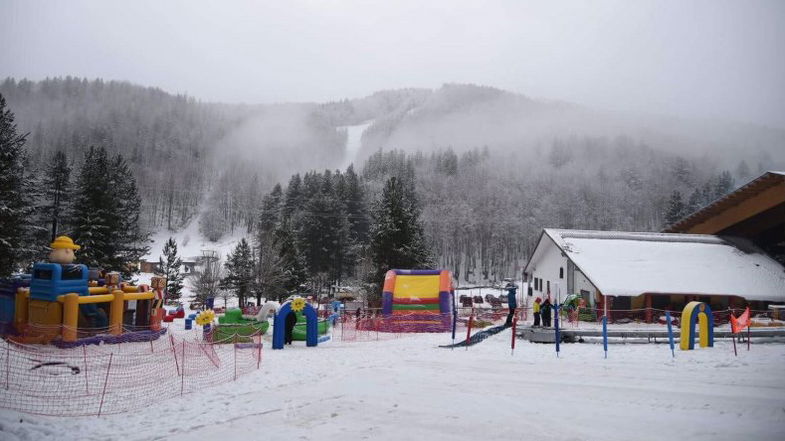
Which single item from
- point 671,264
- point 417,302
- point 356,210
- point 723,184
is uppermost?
point 723,184

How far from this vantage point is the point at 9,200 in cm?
2448

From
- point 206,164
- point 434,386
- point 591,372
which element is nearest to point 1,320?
point 434,386

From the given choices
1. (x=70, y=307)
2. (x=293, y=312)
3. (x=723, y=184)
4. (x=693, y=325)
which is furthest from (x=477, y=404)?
(x=723, y=184)

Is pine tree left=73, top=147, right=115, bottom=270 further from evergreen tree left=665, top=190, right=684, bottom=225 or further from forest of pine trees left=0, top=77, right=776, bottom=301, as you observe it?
evergreen tree left=665, top=190, right=684, bottom=225

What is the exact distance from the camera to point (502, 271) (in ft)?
277

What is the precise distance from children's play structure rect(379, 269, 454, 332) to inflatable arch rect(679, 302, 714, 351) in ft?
34.9

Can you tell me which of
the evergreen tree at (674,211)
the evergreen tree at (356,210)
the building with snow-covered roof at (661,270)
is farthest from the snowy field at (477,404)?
the evergreen tree at (674,211)

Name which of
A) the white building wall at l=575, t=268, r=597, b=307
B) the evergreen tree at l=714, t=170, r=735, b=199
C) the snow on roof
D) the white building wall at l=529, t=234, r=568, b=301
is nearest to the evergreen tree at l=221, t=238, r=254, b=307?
the white building wall at l=529, t=234, r=568, b=301

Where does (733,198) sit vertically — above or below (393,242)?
above

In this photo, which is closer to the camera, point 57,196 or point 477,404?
point 477,404

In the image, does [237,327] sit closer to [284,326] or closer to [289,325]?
[289,325]

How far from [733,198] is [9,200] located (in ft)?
144

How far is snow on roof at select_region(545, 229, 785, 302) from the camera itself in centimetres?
2538

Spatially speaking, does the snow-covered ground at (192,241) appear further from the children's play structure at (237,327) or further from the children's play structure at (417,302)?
the children's play structure at (417,302)
